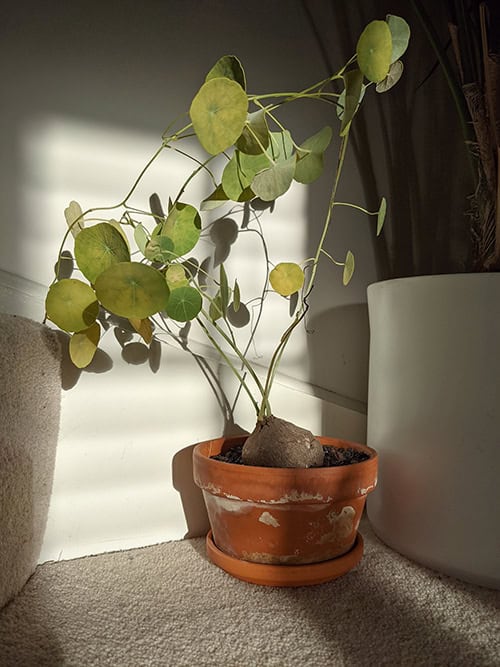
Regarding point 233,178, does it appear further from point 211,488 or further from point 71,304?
point 211,488

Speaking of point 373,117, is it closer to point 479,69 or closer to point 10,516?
point 479,69

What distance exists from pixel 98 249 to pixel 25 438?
11.6 inches

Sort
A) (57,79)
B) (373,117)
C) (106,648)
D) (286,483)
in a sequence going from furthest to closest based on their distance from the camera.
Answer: (373,117), (57,79), (286,483), (106,648)

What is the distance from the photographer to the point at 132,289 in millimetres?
688

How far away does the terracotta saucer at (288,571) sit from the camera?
2.57ft

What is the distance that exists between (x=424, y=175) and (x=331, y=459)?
2.43ft

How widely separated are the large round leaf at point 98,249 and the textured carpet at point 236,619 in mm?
467

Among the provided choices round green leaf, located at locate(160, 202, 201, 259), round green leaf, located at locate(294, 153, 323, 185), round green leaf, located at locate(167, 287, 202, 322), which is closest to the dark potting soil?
round green leaf, located at locate(167, 287, 202, 322)

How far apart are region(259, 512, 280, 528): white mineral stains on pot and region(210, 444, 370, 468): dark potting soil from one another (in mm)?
105

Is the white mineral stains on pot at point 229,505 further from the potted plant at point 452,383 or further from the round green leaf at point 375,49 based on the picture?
the round green leaf at point 375,49

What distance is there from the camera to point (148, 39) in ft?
3.14

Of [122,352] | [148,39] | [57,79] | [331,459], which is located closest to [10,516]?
[122,352]

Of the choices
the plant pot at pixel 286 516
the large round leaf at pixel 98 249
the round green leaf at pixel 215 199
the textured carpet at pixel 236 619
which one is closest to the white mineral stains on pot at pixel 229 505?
the plant pot at pixel 286 516

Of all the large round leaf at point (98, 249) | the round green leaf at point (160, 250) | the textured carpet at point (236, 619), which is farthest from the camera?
the round green leaf at point (160, 250)
